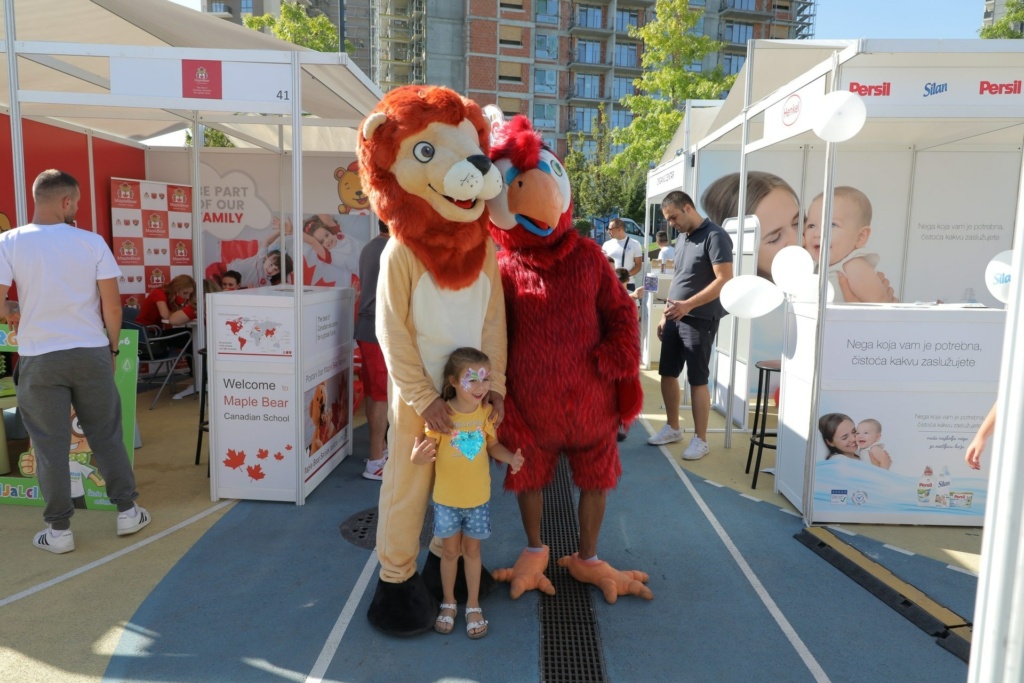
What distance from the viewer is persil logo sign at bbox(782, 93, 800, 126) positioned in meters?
4.12

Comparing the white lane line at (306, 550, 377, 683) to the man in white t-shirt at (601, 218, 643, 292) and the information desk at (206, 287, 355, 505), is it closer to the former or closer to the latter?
the information desk at (206, 287, 355, 505)

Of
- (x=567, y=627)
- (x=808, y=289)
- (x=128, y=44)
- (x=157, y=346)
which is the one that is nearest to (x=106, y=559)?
(x=567, y=627)

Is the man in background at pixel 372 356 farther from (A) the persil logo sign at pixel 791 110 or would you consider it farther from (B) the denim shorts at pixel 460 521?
(A) the persil logo sign at pixel 791 110

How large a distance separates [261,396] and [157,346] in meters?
3.47

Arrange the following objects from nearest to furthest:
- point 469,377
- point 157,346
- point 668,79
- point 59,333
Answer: point 469,377 → point 59,333 → point 157,346 → point 668,79

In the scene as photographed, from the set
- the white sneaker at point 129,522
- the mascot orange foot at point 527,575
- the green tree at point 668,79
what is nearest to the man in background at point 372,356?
the white sneaker at point 129,522

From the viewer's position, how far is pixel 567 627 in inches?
113

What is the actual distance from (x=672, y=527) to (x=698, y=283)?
2046 mm

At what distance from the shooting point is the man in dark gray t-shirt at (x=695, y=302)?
5043mm

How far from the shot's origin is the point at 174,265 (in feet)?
26.4

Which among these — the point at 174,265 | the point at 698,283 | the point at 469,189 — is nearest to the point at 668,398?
the point at 698,283

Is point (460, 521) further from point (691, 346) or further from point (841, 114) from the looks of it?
point (691, 346)

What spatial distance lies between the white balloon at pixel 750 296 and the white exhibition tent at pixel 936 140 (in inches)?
19.3

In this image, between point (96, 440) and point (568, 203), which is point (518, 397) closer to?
point (568, 203)
